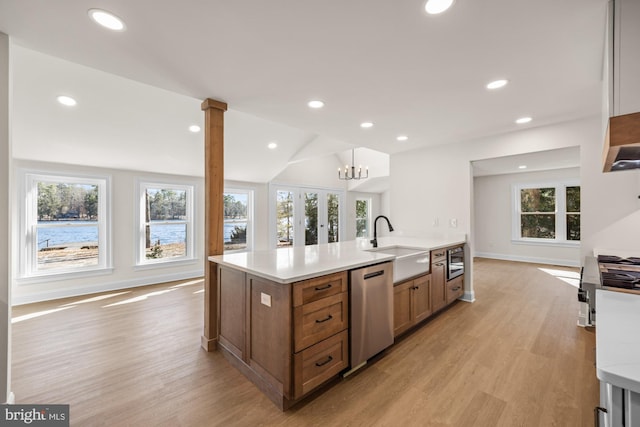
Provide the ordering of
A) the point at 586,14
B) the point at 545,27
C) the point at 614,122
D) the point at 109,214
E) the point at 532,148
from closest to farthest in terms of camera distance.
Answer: the point at 614,122, the point at 586,14, the point at 545,27, the point at 532,148, the point at 109,214

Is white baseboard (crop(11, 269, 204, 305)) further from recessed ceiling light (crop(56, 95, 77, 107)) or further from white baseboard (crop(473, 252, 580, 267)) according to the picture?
white baseboard (crop(473, 252, 580, 267))

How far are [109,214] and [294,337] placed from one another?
4274 millimetres

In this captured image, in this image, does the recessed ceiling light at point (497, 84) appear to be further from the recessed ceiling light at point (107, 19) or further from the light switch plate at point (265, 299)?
the recessed ceiling light at point (107, 19)

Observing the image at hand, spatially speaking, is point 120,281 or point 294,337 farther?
point 120,281

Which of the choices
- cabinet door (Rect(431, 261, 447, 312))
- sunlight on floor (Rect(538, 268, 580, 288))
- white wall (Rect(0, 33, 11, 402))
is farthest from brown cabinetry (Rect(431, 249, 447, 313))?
white wall (Rect(0, 33, 11, 402))

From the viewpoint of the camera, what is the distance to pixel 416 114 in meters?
2.98

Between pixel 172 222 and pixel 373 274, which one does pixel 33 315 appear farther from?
pixel 373 274

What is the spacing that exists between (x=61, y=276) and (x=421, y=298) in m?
→ 5.10

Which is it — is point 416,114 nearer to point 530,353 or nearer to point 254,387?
point 530,353

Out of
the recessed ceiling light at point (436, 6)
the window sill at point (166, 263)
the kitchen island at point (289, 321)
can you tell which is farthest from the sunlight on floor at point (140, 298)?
the recessed ceiling light at point (436, 6)

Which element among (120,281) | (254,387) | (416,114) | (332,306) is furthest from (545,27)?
(120,281)

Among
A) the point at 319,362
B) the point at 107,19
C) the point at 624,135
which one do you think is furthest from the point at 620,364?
the point at 107,19

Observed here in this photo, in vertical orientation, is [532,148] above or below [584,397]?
above

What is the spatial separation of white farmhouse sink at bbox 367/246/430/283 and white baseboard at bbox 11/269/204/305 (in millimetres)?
3965
